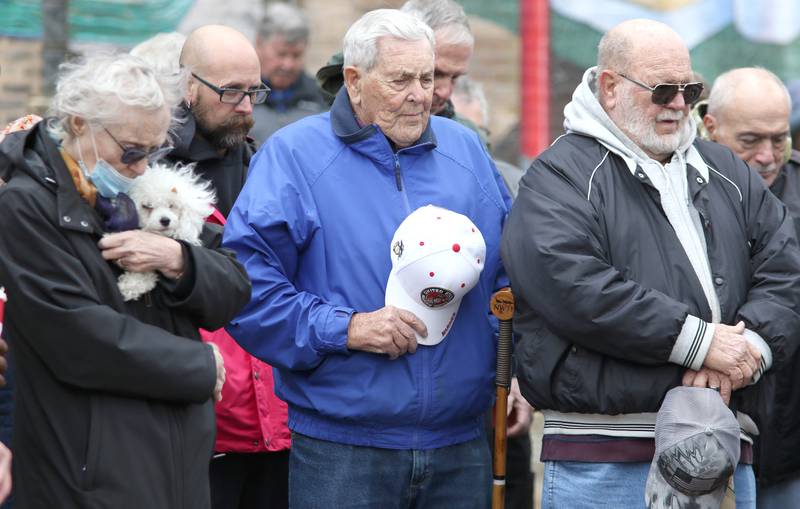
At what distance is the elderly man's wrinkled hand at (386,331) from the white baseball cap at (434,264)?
5cm

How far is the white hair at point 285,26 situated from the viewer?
24.1ft

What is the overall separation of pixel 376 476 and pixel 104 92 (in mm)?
1415

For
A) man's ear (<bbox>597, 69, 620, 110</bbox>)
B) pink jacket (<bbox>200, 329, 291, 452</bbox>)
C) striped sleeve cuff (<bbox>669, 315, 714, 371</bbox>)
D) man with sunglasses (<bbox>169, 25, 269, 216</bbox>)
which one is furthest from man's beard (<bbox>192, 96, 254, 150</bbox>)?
striped sleeve cuff (<bbox>669, 315, 714, 371</bbox>)

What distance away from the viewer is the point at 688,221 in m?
4.02

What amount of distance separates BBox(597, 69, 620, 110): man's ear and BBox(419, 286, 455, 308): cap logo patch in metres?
0.82

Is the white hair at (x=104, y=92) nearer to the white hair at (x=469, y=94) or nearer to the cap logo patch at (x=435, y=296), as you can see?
the cap logo patch at (x=435, y=296)

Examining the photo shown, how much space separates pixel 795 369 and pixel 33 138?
2.58m

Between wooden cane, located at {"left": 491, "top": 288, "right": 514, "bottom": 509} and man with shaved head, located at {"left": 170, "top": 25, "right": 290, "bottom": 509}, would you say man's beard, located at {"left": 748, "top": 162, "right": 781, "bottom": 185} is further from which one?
man with shaved head, located at {"left": 170, "top": 25, "right": 290, "bottom": 509}

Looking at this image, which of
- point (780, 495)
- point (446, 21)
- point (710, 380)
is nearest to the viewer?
point (710, 380)

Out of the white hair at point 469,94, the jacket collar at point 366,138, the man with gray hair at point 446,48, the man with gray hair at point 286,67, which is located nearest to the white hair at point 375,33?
the jacket collar at point 366,138

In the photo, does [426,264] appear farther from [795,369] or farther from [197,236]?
[795,369]

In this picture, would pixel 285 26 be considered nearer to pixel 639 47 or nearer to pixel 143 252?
pixel 639 47

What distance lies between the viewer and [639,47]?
13.8 ft

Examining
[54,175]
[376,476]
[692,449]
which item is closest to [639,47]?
[692,449]
